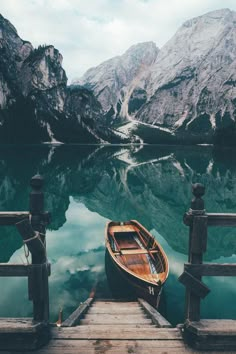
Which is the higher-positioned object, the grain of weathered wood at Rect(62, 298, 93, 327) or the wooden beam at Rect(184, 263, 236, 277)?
the wooden beam at Rect(184, 263, 236, 277)

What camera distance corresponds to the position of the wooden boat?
Answer: 14.9 metres

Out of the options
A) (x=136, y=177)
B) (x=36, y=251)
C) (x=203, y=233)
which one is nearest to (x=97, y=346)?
(x=36, y=251)

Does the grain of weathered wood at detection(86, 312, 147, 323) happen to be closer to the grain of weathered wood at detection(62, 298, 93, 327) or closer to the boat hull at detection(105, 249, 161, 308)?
the grain of weathered wood at detection(62, 298, 93, 327)

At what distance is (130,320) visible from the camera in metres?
10.3

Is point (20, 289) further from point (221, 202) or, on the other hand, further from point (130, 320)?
point (221, 202)

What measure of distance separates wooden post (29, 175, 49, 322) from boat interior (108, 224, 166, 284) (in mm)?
8039

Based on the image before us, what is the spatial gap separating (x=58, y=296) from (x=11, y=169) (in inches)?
2366

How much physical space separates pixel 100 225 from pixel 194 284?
29464mm

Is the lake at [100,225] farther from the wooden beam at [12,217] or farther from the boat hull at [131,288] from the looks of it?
the wooden beam at [12,217]

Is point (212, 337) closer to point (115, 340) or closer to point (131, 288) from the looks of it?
point (115, 340)

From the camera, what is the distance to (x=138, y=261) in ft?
59.0

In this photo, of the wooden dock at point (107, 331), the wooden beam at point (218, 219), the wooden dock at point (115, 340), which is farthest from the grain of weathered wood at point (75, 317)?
the wooden beam at point (218, 219)

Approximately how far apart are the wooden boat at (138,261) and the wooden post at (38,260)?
7.77 meters

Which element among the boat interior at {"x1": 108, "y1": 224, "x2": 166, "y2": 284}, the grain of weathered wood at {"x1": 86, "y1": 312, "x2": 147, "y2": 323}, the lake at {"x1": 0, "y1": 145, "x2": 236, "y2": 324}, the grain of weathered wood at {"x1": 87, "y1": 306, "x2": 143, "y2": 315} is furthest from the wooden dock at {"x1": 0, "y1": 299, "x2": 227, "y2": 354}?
the lake at {"x1": 0, "y1": 145, "x2": 236, "y2": 324}
